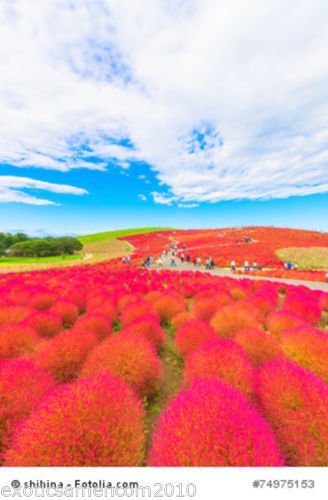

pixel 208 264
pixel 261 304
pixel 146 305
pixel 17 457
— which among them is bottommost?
pixel 208 264

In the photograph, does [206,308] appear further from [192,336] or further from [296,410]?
[296,410]

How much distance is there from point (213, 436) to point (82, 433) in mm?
1009

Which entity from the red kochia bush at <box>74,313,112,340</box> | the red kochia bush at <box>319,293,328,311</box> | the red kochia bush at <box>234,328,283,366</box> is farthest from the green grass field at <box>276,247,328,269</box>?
the red kochia bush at <box>74,313,112,340</box>

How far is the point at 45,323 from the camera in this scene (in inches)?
173

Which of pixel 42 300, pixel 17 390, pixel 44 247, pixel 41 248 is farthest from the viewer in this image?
pixel 44 247

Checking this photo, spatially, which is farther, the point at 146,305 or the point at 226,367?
the point at 146,305

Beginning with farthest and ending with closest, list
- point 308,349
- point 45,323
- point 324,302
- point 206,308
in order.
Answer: point 324,302 < point 206,308 < point 45,323 < point 308,349

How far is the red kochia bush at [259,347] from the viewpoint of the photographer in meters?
3.40

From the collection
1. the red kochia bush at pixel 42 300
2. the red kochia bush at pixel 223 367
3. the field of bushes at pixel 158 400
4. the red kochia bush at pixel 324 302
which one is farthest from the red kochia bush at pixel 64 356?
the red kochia bush at pixel 324 302

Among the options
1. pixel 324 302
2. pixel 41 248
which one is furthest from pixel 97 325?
pixel 41 248

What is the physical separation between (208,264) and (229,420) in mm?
20568

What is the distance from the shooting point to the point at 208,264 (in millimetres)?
21688

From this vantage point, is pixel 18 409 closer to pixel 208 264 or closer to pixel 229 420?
pixel 229 420
